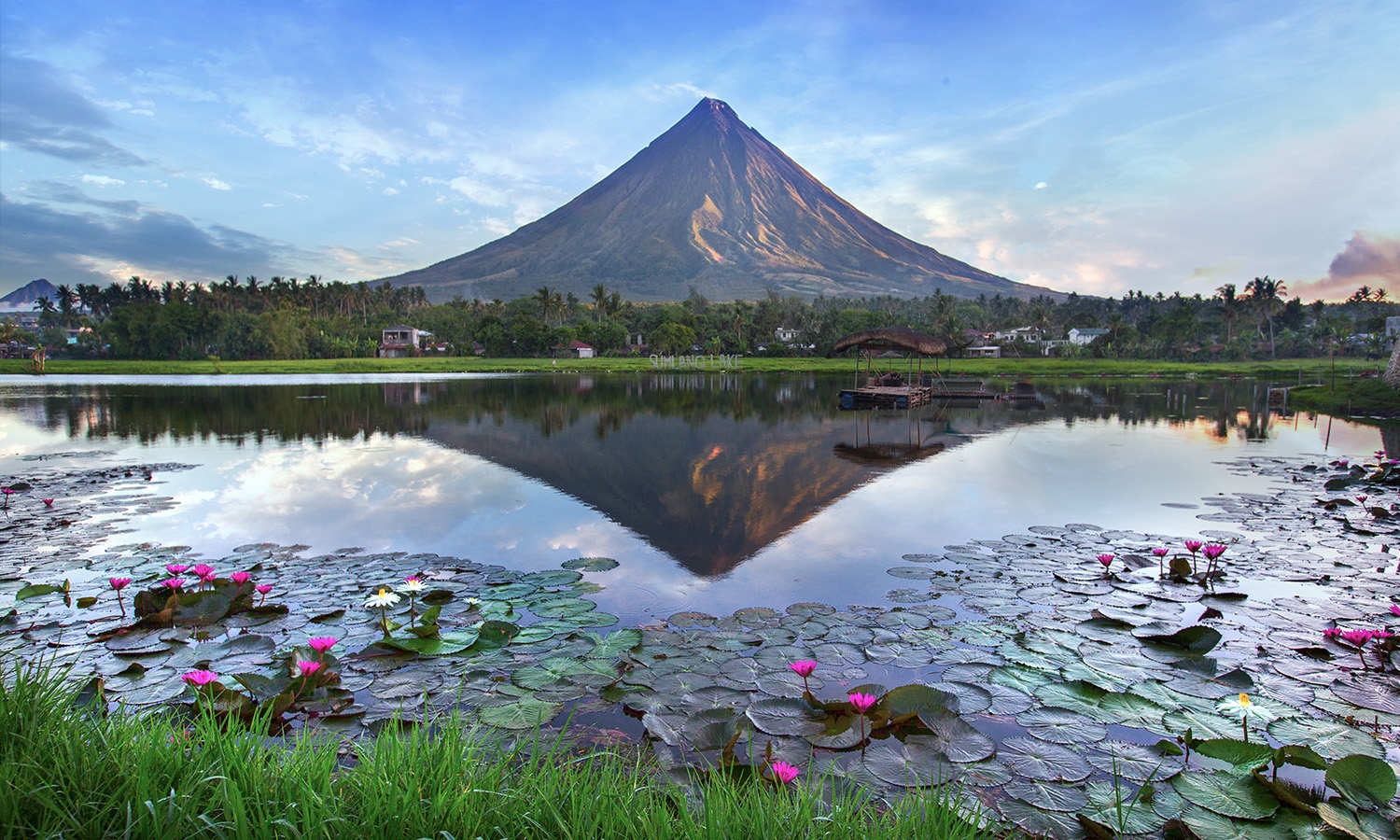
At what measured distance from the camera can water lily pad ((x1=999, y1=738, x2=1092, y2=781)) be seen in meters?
3.10

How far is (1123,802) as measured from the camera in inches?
113

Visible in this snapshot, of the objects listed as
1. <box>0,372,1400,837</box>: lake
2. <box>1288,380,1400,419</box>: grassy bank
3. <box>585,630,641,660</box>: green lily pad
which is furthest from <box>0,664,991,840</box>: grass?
<box>1288,380,1400,419</box>: grassy bank

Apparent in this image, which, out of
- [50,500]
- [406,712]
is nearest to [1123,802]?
[406,712]

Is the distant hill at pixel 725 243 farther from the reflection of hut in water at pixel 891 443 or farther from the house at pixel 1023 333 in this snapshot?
the reflection of hut in water at pixel 891 443

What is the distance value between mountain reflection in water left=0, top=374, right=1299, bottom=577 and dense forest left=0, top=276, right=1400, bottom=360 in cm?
4340

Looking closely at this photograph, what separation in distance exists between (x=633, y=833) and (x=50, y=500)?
997 centimetres

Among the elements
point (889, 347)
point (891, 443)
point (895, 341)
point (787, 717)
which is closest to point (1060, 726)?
point (787, 717)

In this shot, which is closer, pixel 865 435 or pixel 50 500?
pixel 50 500

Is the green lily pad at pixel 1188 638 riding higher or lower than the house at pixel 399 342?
lower

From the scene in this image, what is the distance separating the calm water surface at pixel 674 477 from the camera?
7277mm

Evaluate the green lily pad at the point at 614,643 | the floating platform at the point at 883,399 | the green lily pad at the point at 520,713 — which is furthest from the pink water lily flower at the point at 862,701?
the floating platform at the point at 883,399

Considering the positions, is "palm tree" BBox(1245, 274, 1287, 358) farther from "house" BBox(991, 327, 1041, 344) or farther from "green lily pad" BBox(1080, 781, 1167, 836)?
"green lily pad" BBox(1080, 781, 1167, 836)

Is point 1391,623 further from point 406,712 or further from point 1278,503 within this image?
point 406,712

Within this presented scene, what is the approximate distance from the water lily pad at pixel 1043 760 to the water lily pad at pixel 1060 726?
0.08 metres
